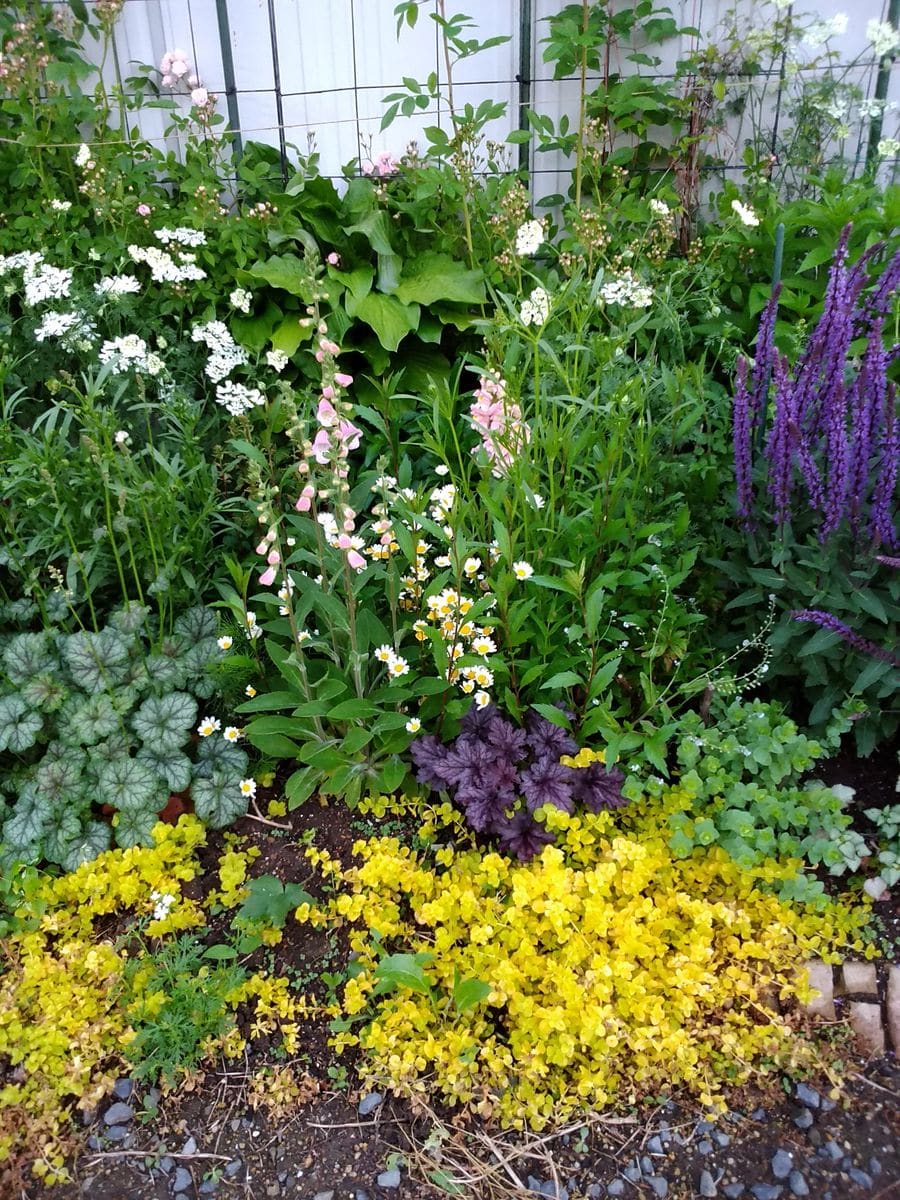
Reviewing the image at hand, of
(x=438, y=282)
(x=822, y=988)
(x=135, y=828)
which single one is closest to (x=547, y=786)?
(x=822, y=988)

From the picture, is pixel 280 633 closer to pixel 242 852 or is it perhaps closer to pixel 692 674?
pixel 242 852

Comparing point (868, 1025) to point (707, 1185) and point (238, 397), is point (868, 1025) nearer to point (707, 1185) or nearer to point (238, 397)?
A: point (707, 1185)

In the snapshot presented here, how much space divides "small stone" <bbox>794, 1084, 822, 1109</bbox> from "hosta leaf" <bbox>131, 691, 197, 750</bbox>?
1.74m

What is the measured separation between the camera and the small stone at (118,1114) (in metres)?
1.98

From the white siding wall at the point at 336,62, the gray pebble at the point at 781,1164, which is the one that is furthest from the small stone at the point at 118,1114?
Answer: the white siding wall at the point at 336,62

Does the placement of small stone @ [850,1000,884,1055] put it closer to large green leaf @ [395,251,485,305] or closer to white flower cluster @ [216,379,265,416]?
white flower cluster @ [216,379,265,416]

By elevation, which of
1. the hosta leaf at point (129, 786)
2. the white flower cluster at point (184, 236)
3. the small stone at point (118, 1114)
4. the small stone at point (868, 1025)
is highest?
the white flower cluster at point (184, 236)

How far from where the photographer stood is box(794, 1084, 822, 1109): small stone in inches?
76.4

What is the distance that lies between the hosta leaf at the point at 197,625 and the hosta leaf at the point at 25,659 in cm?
36

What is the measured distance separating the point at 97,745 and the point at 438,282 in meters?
2.14

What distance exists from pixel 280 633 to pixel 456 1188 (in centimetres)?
143

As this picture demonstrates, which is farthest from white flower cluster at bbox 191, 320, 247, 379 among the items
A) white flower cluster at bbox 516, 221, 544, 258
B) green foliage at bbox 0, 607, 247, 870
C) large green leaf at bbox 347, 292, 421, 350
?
white flower cluster at bbox 516, 221, 544, 258

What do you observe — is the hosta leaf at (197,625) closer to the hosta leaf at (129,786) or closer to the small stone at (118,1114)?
the hosta leaf at (129,786)

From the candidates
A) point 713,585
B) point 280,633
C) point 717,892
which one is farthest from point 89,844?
point 713,585
